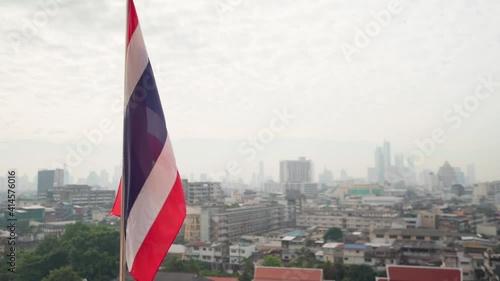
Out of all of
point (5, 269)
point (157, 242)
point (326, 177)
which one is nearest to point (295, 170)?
point (326, 177)

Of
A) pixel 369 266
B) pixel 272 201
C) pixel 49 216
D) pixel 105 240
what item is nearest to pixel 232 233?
pixel 272 201

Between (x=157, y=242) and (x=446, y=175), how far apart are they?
1187cm

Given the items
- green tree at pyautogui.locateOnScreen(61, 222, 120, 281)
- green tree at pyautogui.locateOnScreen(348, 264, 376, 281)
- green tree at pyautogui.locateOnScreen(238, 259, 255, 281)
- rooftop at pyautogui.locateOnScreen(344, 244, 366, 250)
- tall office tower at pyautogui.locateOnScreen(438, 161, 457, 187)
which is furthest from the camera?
tall office tower at pyautogui.locateOnScreen(438, 161, 457, 187)

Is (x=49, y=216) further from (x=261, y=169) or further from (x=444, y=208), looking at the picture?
(x=444, y=208)

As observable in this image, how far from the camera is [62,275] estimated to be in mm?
6176

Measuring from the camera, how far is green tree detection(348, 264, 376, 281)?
8.58 meters

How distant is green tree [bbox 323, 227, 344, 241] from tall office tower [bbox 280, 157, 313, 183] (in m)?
2.49

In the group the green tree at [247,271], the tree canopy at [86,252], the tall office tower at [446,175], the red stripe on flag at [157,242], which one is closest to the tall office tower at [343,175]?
the tall office tower at [446,175]

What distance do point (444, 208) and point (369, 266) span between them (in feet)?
12.1

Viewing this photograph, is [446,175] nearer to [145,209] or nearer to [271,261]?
[271,261]

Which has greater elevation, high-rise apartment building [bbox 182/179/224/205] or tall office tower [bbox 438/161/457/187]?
tall office tower [bbox 438/161/457/187]

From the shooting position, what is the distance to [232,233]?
10.6m

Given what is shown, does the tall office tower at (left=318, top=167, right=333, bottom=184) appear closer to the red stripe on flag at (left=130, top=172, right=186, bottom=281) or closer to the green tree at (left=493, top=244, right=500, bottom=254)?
the green tree at (left=493, top=244, right=500, bottom=254)

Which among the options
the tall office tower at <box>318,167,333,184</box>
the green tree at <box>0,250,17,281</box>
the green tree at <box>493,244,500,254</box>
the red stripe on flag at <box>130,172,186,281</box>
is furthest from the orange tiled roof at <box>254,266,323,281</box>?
the tall office tower at <box>318,167,333,184</box>
